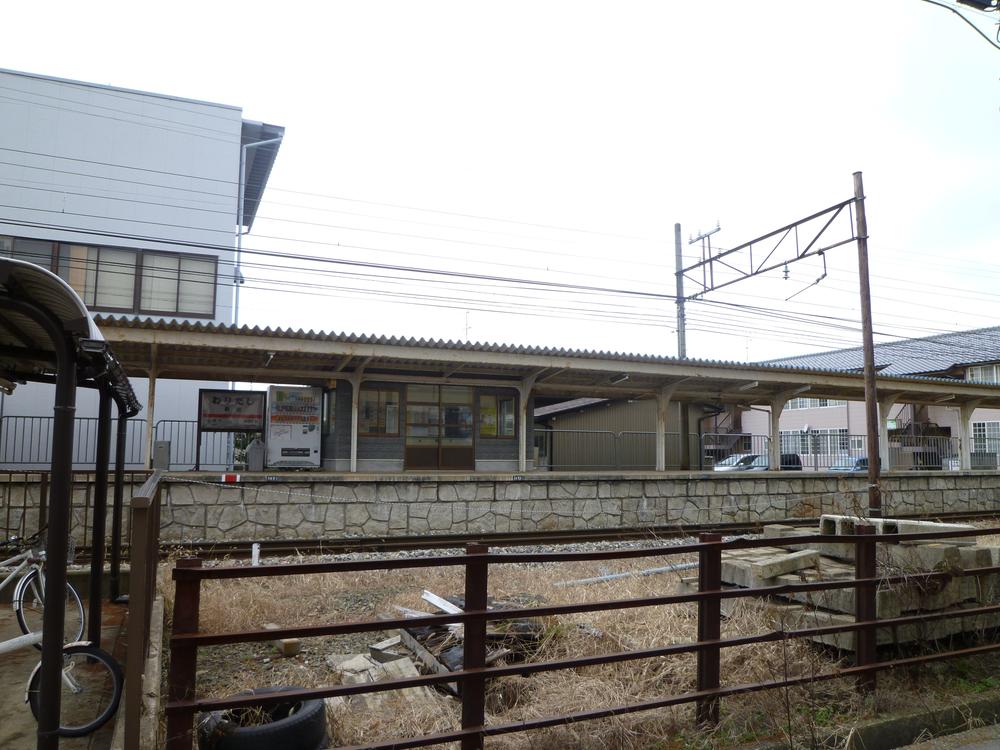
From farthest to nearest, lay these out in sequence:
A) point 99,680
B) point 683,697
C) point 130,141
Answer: point 130,141 < point 99,680 < point 683,697

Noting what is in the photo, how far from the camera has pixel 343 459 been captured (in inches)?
714

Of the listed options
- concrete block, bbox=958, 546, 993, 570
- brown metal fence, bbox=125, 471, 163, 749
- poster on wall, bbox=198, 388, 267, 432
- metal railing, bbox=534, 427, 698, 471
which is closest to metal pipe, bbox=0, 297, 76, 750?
brown metal fence, bbox=125, 471, 163, 749

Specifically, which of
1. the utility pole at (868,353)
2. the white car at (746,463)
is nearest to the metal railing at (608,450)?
the white car at (746,463)

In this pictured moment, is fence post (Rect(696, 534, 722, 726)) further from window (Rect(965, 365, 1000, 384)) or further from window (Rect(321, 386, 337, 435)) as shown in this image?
window (Rect(965, 365, 1000, 384))

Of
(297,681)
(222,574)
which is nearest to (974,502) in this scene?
(297,681)

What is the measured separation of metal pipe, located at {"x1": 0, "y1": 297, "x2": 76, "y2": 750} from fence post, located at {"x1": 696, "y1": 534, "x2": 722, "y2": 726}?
301 centimetres

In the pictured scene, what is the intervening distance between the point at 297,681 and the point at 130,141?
67.9 ft

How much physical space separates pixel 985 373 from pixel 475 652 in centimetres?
4335

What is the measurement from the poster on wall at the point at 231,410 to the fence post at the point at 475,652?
49.4 feet

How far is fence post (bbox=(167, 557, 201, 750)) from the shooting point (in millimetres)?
2740

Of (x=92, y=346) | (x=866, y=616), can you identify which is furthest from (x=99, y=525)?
(x=866, y=616)

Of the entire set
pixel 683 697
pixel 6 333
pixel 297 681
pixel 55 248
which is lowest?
pixel 297 681

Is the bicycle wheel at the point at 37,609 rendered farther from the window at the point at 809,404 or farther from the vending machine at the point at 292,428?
the window at the point at 809,404

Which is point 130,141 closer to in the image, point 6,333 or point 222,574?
point 6,333
